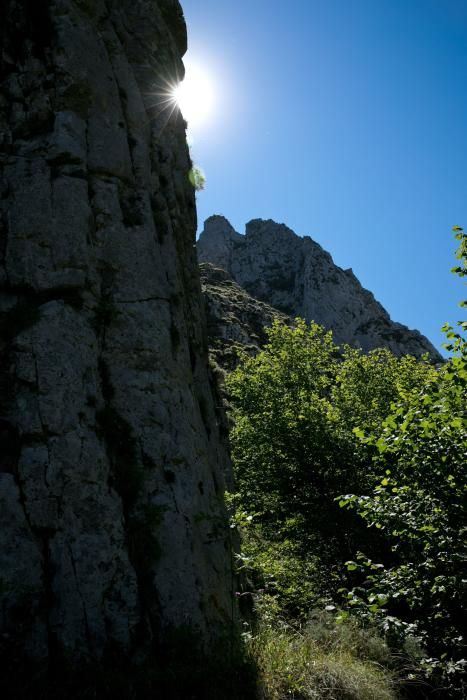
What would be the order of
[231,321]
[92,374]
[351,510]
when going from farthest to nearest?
[231,321], [351,510], [92,374]

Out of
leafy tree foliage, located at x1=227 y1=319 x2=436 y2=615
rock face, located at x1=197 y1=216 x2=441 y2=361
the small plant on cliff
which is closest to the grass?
leafy tree foliage, located at x1=227 y1=319 x2=436 y2=615

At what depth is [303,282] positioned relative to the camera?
376ft

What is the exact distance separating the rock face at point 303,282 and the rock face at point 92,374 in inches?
3145

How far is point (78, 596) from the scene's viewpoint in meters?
6.55

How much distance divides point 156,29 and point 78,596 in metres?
17.7

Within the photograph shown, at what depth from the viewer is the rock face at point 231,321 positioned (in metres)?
58.8

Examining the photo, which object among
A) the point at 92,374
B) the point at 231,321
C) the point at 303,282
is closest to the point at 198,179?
the point at 92,374

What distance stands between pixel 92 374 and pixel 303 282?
10941 centimetres

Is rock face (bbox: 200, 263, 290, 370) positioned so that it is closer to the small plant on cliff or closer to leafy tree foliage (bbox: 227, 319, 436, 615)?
leafy tree foliage (bbox: 227, 319, 436, 615)

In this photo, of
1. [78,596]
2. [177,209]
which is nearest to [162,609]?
[78,596]

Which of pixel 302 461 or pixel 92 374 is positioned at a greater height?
pixel 92 374

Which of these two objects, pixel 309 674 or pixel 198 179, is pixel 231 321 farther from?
pixel 309 674

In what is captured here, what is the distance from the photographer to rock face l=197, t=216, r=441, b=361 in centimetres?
10331

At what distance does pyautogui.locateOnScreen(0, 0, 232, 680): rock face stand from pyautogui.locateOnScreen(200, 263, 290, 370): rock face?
1582 inches
